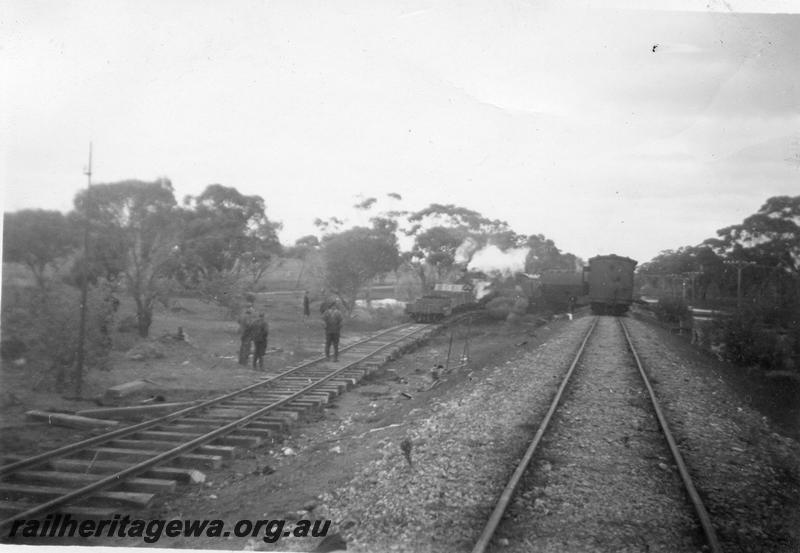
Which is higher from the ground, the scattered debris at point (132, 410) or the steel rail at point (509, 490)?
the steel rail at point (509, 490)

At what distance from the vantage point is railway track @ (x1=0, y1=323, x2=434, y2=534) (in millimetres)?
4492

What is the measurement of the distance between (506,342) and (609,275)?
9436 millimetres

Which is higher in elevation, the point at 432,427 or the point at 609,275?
the point at 609,275

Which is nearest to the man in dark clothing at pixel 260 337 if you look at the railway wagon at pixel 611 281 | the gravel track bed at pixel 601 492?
the gravel track bed at pixel 601 492

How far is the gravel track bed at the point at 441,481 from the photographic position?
12.8 feet

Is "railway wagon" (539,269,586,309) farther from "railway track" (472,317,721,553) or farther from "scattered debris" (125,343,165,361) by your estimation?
"scattered debris" (125,343,165,361)

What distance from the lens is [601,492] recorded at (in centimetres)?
442

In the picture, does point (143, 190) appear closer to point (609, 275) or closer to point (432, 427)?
point (432, 427)

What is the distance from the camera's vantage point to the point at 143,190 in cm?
772

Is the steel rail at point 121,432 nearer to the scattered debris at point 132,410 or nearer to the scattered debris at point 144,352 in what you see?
the scattered debris at point 132,410

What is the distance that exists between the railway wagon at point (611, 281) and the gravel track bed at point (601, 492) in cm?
1842

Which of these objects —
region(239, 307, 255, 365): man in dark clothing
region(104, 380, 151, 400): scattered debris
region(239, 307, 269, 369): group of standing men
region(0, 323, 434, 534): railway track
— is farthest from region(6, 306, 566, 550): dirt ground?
region(104, 380, 151, 400): scattered debris

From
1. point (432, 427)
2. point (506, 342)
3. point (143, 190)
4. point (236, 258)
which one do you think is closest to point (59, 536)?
point (432, 427)

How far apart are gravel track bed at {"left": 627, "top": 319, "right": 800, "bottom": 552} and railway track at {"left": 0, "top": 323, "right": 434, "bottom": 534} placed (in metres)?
4.88
